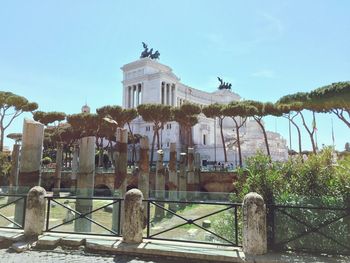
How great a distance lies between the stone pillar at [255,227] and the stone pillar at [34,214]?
14.7ft

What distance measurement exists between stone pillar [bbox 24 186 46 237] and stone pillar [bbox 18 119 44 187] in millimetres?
2656

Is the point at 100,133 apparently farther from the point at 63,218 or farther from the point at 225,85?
the point at 225,85

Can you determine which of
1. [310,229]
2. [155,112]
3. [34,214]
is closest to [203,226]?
[310,229]

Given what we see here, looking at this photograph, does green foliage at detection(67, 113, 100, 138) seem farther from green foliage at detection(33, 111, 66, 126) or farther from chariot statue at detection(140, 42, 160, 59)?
chariot statue at detection(140, 42, 160, 59)

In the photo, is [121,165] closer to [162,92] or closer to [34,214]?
[34,214]

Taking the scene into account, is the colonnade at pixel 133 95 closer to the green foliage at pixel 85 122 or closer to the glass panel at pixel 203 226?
the green foliage at pixel 85 122

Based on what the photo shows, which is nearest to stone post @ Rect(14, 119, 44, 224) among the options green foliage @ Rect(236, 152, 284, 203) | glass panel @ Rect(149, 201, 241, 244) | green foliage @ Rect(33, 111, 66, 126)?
glass panel @ Rect(149, 201, 241, 244)

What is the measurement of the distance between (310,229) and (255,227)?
1051 mm

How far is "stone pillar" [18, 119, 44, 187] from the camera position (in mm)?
9945

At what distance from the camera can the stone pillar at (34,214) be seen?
7414mm

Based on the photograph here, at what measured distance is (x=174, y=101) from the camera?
253ft

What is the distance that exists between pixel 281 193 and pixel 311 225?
958mm

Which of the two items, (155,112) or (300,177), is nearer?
(300,177)

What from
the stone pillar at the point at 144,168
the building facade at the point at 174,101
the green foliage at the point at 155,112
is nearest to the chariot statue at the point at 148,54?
the building facade at the point at 174,101
